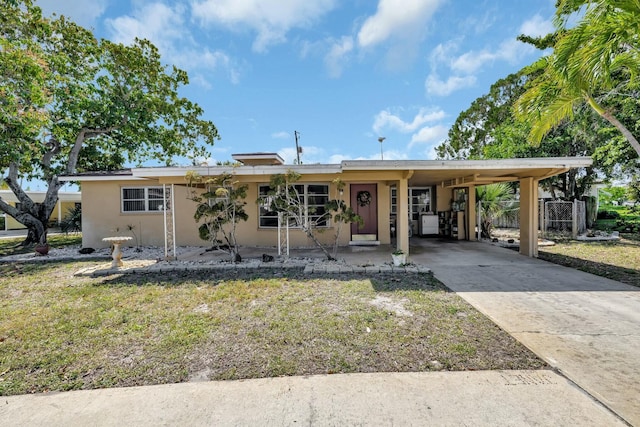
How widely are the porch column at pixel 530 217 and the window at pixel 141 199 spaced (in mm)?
12571

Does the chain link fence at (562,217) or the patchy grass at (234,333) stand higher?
the chain link fence at (562,217)

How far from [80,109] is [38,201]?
46.2 ft

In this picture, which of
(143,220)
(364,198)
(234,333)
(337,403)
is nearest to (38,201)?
(143,220)

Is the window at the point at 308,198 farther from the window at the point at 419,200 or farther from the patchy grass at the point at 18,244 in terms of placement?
the patchy grass at the point at 18,244

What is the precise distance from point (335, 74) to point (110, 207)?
11227 millimetres

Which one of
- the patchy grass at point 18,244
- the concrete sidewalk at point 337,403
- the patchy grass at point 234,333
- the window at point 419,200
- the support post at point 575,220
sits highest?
the window at point 419,200

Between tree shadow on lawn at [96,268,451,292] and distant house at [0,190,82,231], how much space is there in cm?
1905

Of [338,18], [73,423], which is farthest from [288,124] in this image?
[73,423]

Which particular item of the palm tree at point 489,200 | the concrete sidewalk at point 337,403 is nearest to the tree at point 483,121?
the palm tree at point 489,200

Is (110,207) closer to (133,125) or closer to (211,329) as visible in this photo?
(133,125)

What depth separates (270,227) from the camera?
10.7 metres

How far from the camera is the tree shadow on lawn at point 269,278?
5766 mm

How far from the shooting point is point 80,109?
1352cm

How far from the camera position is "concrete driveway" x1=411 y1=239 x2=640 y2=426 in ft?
8.82
